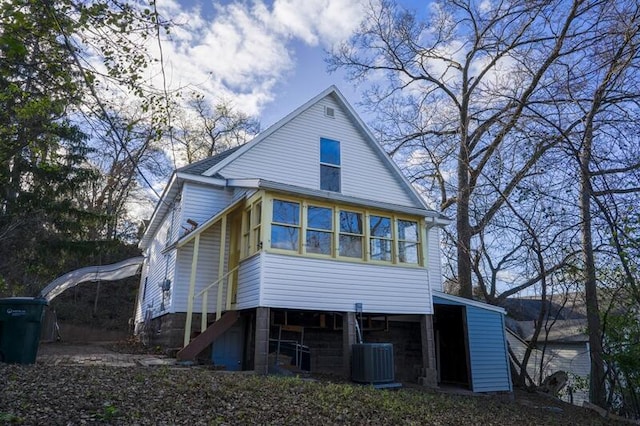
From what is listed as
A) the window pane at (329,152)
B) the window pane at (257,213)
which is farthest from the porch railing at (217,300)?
the window pane at (329,152)

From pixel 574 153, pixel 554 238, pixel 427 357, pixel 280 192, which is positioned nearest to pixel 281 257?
pixel 280 192

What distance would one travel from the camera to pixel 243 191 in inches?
422

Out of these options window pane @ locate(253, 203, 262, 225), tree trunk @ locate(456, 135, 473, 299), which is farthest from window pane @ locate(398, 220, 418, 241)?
tree trunk @ locate(456, 135, 473, 299)

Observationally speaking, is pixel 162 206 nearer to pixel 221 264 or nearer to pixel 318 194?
pixel 221 264

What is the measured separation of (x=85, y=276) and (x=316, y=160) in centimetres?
918

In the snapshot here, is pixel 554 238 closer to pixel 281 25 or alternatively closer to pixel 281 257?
pixel 281 257

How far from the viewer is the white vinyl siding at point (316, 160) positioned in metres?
11.9

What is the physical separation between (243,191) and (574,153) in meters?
7.08

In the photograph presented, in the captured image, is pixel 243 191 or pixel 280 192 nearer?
pixel 280 192

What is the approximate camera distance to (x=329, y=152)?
42.4 feet

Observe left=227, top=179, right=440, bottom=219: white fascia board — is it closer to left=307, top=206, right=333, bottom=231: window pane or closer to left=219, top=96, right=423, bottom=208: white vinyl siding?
left=307, top=206, right=333, bottom=231: window pane

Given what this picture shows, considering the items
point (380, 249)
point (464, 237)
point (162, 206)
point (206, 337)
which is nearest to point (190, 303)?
point (206, 337)

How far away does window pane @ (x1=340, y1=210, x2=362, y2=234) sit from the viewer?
10344 mm

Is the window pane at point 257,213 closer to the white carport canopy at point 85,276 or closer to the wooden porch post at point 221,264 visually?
the wooden porch post at point 221,264
